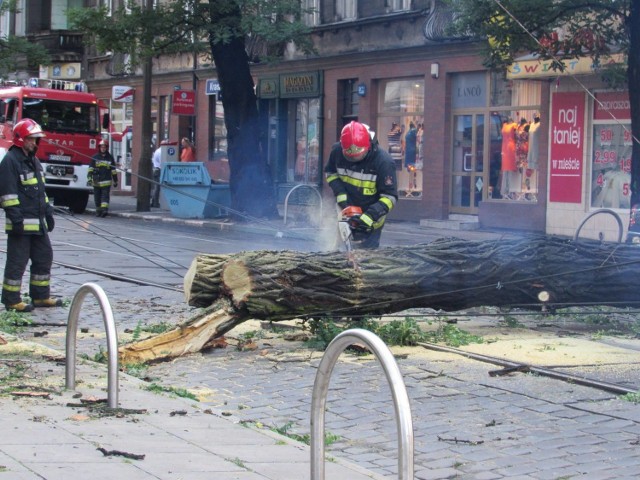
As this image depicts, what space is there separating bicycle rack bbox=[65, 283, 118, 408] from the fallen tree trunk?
130 cm

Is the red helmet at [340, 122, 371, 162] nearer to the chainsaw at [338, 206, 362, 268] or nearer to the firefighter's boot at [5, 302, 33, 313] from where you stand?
the chainsaw at [338, 206, 362, 268]

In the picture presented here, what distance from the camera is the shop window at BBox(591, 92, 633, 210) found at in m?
21.7

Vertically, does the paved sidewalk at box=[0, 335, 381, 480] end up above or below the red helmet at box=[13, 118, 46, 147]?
below

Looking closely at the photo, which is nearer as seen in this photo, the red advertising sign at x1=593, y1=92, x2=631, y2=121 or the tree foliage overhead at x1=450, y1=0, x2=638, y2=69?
the tree foliage overhead at x1=450, y1=0, x2=638, y2=69

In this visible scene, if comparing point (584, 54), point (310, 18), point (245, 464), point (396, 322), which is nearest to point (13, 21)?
point (310, 18)

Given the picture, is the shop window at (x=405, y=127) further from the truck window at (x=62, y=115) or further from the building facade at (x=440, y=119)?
the truck window at (x=62, y=115)

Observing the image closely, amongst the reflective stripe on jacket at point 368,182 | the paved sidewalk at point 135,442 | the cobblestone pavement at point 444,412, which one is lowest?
the cobblestone pavement at point 444,412

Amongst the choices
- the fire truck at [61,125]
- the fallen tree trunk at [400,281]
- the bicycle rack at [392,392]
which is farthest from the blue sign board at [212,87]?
the bicycle rack at [392,392]

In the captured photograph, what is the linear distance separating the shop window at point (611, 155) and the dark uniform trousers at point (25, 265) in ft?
44.0

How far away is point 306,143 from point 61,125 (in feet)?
22.1

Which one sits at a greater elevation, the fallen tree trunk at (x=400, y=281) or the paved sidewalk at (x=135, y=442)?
the fallen tree trunk at (x=400, y=281)

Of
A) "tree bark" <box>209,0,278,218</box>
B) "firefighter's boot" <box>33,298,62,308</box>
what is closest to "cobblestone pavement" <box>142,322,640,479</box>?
"firefighter's boot" <box>33,298,62,308</box>

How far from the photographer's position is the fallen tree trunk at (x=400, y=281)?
8766mm

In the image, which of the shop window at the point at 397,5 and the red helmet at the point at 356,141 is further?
the shop window at the point at 397,5
